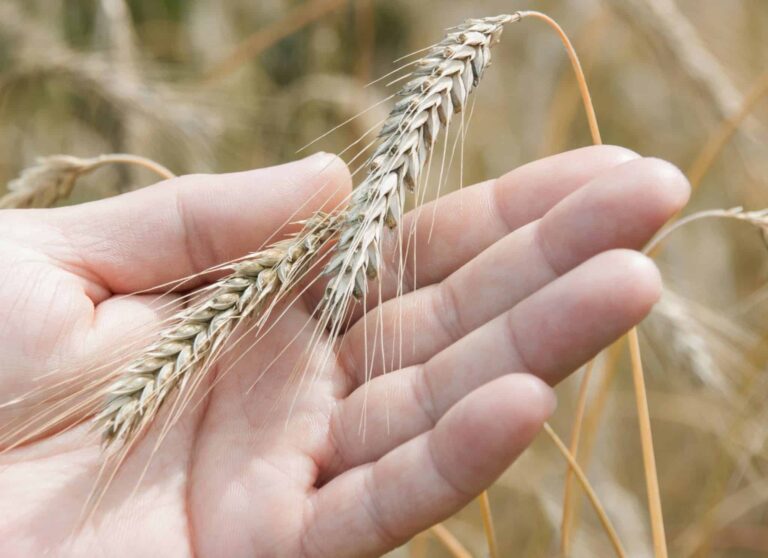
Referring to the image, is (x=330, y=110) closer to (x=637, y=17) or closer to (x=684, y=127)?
(x=637, y=17)

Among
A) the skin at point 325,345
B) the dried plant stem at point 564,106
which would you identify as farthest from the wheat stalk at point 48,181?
the dried plant stem at point 564,106

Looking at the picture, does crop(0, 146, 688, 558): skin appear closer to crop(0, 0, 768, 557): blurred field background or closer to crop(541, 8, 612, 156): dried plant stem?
crop(0, 0, 768, 557): blurred field background

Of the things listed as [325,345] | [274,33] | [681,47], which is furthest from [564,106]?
[325,345]

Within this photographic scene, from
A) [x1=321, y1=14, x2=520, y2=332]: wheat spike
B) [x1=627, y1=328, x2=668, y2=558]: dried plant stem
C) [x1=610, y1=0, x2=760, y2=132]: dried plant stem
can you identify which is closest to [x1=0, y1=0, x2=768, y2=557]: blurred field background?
[x1=610, y1=0, x2=760, y2=132]: dried plant stem

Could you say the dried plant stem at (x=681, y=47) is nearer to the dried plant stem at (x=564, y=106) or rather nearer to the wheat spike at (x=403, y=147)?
the dried plant stem at (x=564, y=106)

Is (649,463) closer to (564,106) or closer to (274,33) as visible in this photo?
(564,106)
